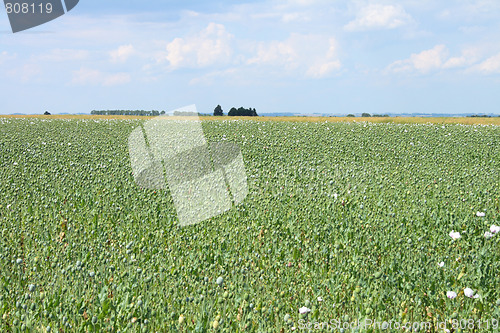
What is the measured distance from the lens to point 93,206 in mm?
7355

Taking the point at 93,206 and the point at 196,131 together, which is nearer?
the point at 93,206

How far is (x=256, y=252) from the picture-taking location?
511 cm

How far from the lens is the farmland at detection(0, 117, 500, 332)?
12.1 feet

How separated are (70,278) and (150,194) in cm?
341

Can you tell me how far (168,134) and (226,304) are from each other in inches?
326

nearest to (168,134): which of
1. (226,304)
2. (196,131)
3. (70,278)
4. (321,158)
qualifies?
(196,131)

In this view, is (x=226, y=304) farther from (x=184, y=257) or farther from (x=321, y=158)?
(x=321, y=158)

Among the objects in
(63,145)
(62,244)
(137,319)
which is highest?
(137,319)

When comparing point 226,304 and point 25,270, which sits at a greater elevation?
point 226,304

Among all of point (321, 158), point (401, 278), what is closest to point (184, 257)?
point (401, 278)

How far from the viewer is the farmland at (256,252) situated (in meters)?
3.70

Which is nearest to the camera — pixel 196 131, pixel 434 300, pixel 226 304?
pixel 226 304

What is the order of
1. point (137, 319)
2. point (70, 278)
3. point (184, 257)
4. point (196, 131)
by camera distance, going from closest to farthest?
point (137, 319) < point (70, 278) < point (184, 257) < point (196, 131)

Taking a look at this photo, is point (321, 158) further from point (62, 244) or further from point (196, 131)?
point (62, 244)
